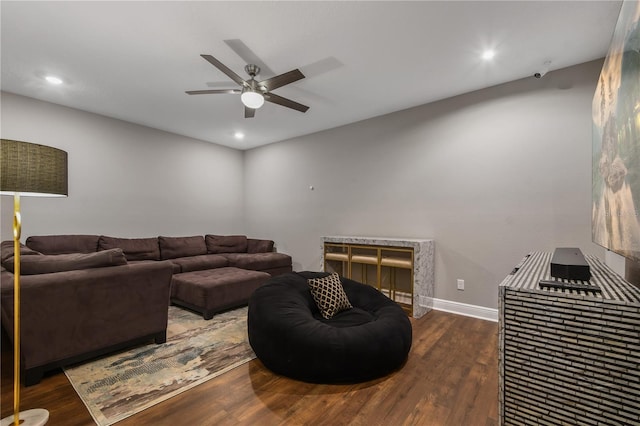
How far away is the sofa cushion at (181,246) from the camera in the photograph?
488 centimetres

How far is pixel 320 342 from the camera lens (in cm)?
199

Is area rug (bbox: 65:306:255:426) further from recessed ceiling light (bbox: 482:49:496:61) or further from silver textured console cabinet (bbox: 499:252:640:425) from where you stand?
recessed ceiling light (bbox: 482:49:496:61)

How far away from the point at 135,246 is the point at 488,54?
17.5ft

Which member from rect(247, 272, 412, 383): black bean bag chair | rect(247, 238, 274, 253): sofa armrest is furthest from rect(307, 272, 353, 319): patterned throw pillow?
rect(247, 238, 274, 253): sofa armrest

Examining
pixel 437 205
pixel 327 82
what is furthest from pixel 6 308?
pixel 437 205

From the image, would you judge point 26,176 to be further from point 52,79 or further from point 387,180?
point 387,180

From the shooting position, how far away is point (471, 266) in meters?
3.51

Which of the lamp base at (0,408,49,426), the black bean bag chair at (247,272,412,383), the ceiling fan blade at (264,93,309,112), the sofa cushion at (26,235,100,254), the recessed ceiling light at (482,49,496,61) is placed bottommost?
the lamp base at (0,408,49,426)

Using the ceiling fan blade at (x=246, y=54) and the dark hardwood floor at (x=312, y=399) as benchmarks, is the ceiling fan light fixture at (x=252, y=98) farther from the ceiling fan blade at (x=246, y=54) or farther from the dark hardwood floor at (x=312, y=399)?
the dark hardwood floor at (x=312, y=399)

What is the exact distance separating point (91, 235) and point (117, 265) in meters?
2.52

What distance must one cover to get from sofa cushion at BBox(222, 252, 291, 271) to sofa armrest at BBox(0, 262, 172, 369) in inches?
86.5

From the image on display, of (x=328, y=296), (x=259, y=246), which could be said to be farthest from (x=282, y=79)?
(x=259, y=246)

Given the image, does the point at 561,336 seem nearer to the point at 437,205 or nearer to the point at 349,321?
the point at 349,321

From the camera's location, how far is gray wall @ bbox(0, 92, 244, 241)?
383cm
